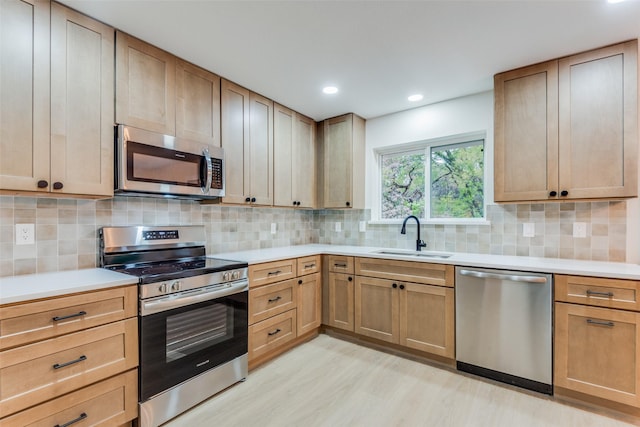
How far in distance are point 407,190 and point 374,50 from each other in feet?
5.57

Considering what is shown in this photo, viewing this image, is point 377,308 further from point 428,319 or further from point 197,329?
point 197,329

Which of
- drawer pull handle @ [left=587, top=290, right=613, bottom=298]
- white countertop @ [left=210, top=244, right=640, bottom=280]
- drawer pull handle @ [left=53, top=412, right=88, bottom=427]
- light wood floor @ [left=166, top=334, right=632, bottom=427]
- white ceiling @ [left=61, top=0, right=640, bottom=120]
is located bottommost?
light wood floor @ [left=166, top=334, right=632, bottom=427]

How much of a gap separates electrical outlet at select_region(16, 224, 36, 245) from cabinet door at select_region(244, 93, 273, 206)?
1.49 meters

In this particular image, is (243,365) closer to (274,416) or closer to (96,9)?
(274,416)

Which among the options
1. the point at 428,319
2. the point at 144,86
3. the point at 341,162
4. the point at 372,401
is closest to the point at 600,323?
the point at 428,319

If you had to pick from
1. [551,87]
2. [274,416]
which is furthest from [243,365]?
[551,87]

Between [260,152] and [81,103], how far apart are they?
4.65ft

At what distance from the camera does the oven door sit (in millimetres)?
1733

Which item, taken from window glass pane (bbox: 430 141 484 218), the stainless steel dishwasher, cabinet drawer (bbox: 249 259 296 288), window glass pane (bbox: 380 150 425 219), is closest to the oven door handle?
cabinet drawer (bbox: 249 259 296 288)

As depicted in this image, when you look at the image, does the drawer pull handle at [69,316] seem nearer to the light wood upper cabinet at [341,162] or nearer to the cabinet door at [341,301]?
the cabinet door at [341,301]

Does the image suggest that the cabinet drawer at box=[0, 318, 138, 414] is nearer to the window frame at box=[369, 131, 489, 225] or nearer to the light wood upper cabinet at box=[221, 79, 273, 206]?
the light wood upper cabinet at box=[221, 79, 273, 206]

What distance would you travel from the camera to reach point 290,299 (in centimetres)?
279

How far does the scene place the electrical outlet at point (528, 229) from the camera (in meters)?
2.58

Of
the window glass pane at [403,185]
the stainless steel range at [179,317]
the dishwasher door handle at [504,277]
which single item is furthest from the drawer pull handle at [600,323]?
the stainless steel range at [179,317]
